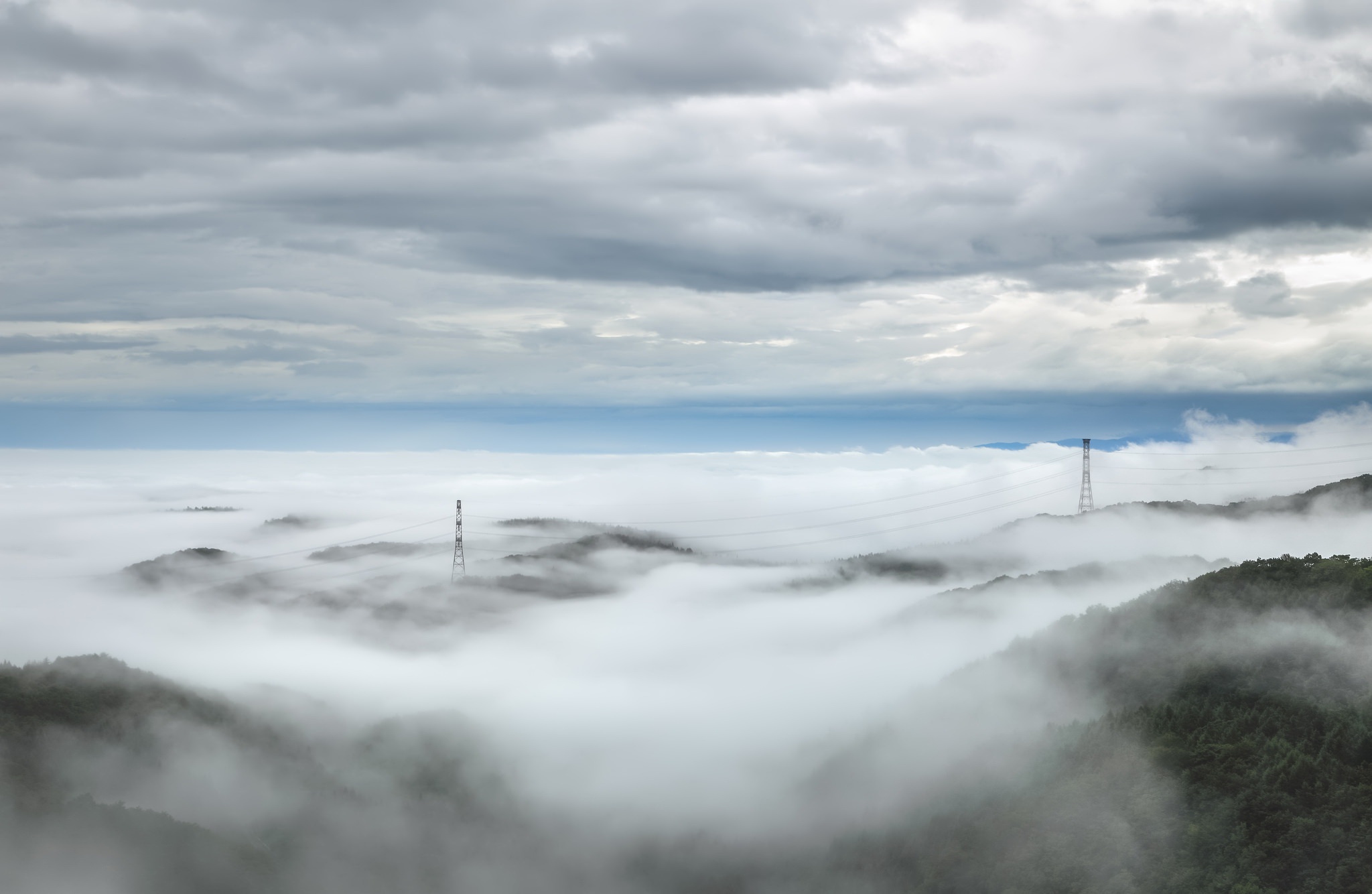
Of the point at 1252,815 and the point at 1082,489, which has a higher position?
the point at 1082,489

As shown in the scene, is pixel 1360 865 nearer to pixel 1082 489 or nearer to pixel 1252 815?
pixel 1252 815

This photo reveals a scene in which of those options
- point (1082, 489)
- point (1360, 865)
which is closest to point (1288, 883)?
point (1360, 865)

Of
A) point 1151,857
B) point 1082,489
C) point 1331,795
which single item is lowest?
point 1151,857

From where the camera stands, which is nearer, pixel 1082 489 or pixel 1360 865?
pixel 1360 865

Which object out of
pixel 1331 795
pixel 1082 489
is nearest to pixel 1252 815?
pixel 1331 795

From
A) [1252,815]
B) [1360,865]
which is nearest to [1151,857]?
[1252,815]

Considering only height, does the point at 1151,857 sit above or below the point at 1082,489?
below

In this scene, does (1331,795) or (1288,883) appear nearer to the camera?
(1288,883)

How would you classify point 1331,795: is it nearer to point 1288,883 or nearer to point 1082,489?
point 1288,883
